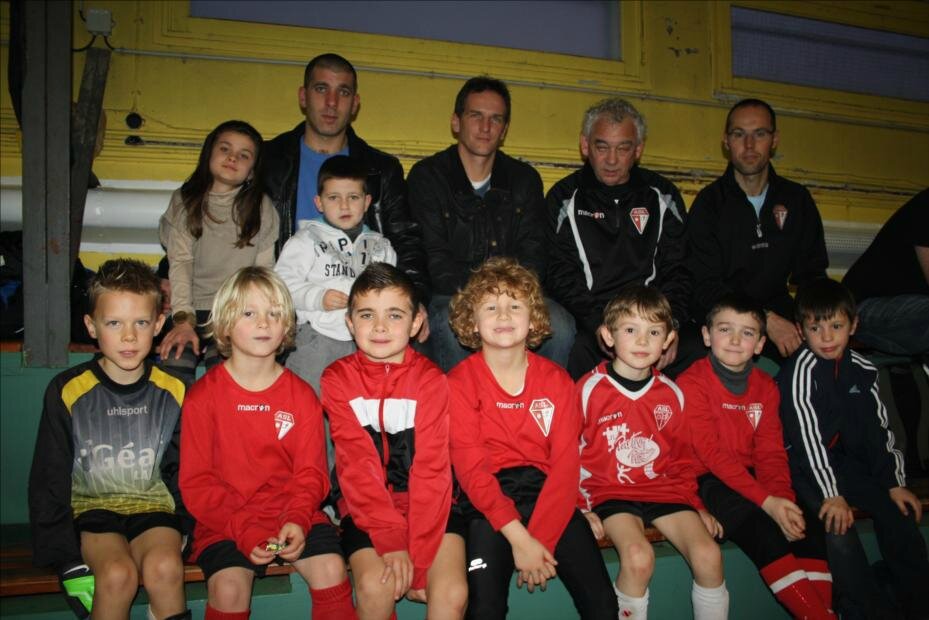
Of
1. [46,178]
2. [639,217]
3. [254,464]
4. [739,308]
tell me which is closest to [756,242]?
[639,217]

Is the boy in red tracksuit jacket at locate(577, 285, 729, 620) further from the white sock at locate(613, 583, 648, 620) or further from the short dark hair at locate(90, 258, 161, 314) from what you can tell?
the short dark hair at locate(90, 258, 161, 314)

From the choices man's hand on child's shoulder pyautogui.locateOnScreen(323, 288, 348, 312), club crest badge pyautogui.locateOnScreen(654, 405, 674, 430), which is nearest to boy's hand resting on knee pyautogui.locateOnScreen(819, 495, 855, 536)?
club crest badge pyautogui.locateOnScreen(654, 405, 674, 430)

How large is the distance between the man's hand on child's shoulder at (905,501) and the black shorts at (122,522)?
2.27 m

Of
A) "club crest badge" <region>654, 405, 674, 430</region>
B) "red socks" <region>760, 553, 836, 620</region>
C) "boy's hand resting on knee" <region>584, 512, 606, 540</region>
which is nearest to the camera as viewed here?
"red socks" <region>760, 553, 836, 620</region>

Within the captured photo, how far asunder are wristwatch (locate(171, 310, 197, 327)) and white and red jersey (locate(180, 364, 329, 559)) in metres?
0.40

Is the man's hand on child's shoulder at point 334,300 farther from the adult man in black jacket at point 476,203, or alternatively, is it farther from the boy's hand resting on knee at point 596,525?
the boy's hand resting on knee at point 596,525

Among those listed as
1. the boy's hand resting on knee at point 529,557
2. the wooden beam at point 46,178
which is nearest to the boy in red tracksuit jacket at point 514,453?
the boy's hand resting on knee at point 529,557

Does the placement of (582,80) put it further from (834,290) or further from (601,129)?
(834,290)

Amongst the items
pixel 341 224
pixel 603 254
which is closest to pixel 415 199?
pixel 341 224

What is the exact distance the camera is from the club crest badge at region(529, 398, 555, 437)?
6.34ft

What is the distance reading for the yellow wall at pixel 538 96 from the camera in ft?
10.6

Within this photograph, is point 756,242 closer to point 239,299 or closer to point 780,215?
point 780,215

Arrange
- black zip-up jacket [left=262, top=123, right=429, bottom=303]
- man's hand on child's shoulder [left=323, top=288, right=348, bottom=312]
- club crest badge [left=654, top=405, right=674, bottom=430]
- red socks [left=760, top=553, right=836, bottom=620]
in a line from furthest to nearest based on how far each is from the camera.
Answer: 1. black zip-up jacket [left=262, top=123, right=429, bottom=303]
2. man's hand on child's shoulder [left=323, top=288, right=348, bottom=312]
3. club crest badge [left=654, top=405, right=674, bottom=430]
4. red socks [left=760, top=553, right=836, bottom=620]

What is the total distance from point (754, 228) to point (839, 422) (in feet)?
3.30
